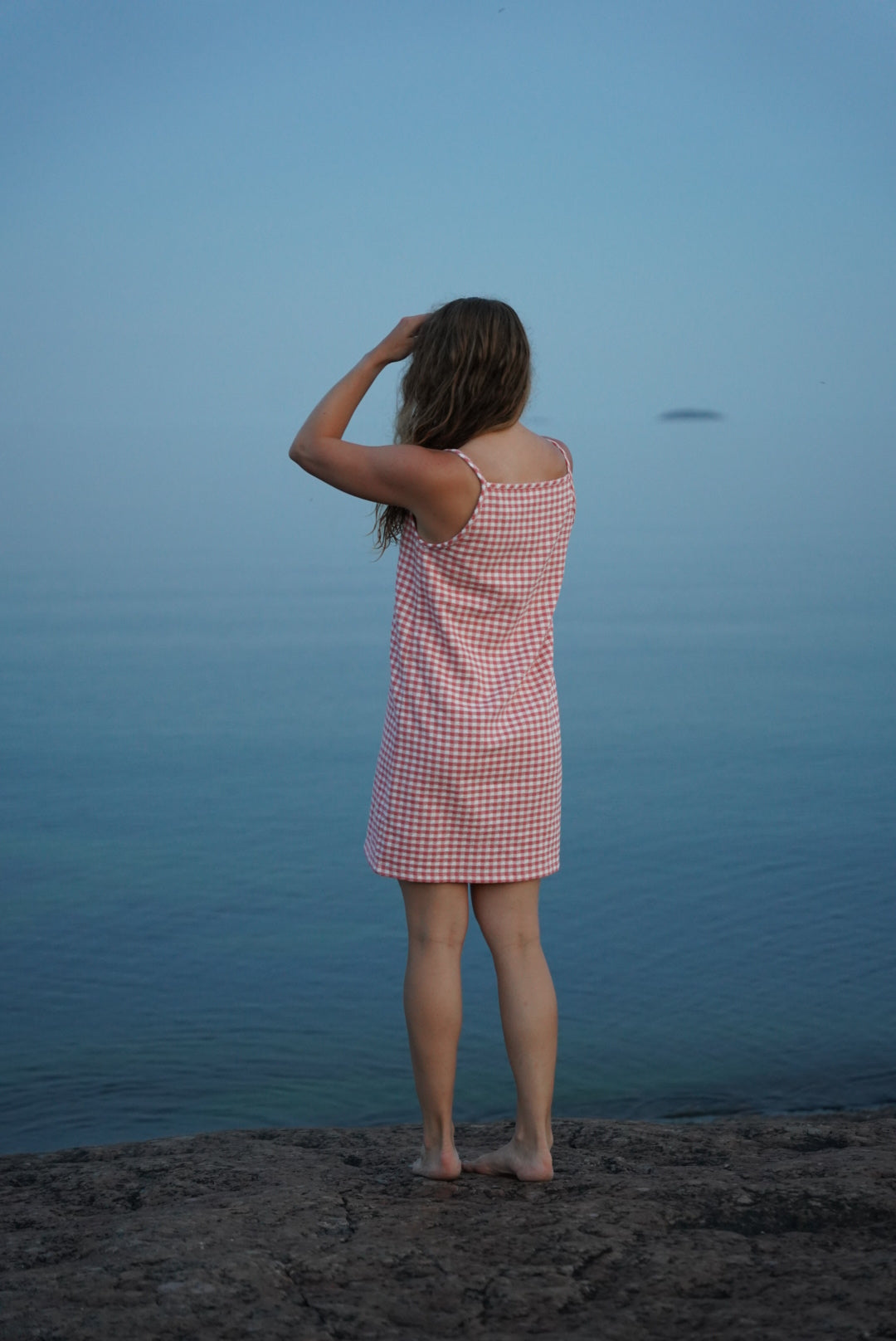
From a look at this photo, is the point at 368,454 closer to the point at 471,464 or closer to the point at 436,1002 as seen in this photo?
the point at 471,464

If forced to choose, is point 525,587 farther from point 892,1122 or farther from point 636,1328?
point 892,1122

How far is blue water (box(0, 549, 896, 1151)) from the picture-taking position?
12.9 ft

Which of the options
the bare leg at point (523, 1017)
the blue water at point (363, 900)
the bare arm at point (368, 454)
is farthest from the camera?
the blue water at point (363, 900)

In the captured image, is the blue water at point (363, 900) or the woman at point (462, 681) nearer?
the woman at point (462, 681)

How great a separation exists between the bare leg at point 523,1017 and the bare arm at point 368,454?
67 centimetres

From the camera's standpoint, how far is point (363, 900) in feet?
17.4

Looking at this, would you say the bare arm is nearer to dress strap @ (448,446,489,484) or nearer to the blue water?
dress strap @ (448,446,489,484)

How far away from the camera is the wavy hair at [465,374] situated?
2.23 m

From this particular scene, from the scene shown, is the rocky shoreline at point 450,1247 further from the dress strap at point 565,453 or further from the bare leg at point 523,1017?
the dress strap at point 565,453

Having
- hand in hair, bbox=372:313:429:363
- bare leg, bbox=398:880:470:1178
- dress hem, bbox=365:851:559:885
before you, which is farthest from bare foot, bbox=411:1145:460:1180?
hand in hair, bbox=372:313:429:363

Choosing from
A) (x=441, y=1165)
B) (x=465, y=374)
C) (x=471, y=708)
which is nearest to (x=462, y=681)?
(x=471, y=708)

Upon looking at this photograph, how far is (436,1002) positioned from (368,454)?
2.89 feet

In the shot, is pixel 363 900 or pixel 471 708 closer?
pixel 471 708

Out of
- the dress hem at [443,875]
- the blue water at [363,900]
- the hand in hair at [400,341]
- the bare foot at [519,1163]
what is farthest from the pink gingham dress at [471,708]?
the blue water at [363,900]
